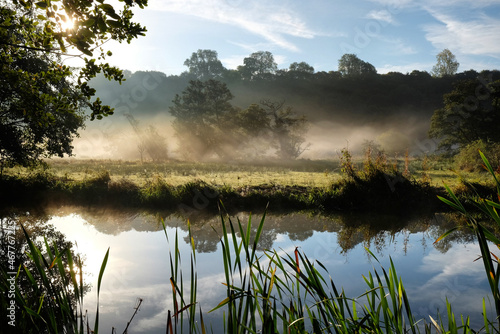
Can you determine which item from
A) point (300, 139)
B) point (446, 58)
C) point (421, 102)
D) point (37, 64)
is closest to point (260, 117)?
point (300, 139)

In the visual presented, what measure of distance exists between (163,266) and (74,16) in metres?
4.18

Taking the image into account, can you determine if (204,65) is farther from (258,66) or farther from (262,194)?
(262,194)

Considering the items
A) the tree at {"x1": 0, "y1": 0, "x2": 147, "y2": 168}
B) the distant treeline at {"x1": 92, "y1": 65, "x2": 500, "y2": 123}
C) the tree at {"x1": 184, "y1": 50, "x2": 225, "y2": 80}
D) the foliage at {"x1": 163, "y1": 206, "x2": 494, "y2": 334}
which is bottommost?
the foliage at {"x1": 163, "y1": 206, "x2": 494, "y2": 334}

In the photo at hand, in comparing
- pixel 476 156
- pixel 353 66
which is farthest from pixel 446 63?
pixel 476 156

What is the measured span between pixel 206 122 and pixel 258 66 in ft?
132

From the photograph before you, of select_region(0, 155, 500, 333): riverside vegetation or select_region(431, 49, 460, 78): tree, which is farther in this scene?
select_region(431, 49, 460, 78): tree

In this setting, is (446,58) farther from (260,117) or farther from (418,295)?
(418,295)

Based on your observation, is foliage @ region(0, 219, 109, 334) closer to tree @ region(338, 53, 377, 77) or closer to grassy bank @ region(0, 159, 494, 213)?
grassy bank @ region(0, 159, 494, 213)

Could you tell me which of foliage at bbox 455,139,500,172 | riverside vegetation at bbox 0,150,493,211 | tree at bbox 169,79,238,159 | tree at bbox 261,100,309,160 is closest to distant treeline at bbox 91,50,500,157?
tree at bbox 169,79,238,159

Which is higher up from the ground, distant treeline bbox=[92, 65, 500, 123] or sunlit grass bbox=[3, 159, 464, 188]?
distant treeline bbox=[92, 65, 500, 123]

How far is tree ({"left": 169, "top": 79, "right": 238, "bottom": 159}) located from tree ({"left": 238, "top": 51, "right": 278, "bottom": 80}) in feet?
121

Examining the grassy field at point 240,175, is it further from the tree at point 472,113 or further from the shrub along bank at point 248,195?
the tree at point 472,113

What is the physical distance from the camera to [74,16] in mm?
3977

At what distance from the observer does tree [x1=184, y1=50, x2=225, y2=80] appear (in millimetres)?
90125
